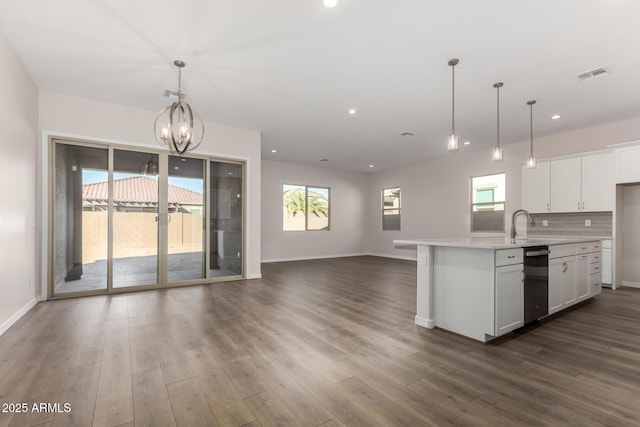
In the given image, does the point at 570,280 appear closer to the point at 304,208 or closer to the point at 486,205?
the point at 486,205

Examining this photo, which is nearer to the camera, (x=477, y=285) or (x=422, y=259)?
(x=477, y=285)

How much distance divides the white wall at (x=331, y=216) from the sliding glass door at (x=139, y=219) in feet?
8.94

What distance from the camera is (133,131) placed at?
4.67 m

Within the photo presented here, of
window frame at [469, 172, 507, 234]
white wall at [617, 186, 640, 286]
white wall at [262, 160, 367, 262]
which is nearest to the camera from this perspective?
white wall at [617, 186, 640, 286]

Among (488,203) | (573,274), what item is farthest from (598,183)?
(573,274)

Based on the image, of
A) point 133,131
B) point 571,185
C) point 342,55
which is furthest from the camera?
point 571,185

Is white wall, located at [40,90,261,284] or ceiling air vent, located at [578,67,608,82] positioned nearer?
ceiling air vent, located at [578,67,608,82]

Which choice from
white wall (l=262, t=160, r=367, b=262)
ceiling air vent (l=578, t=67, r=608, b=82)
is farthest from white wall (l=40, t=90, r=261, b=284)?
ceiling air vent (l=578, t=67, r=608, b=82)

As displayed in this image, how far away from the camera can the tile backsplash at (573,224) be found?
16.9 ft

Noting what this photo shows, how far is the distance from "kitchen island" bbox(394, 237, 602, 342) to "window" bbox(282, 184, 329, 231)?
5.98 m

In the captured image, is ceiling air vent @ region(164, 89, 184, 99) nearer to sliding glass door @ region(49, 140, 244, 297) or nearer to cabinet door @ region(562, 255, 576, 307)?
sliding glass door @ region(49, 140, 244, 297)

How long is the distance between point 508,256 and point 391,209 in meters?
6.94

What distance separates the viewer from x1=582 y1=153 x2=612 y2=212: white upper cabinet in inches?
194

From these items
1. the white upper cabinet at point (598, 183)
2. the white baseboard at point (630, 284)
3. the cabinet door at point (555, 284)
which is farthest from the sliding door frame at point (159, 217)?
the white baseboard at point (630, 284)
